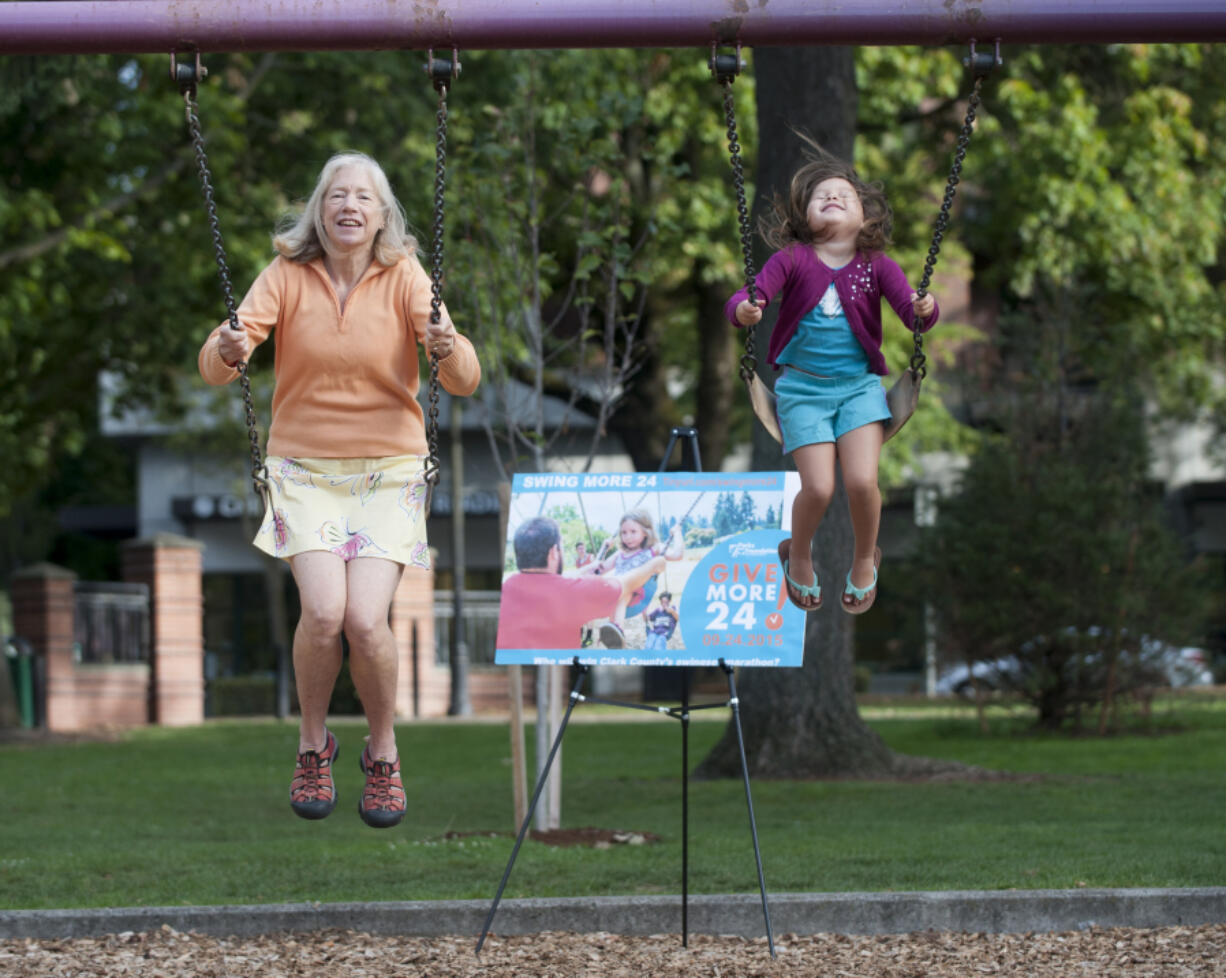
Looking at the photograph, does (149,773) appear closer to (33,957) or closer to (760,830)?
(760,830)

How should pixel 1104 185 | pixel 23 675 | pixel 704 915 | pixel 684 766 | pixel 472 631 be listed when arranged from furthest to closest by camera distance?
1. pixel 472 631
2. pixel 23 675
3. pixel 1104 185
4. pixel 704 915
5. pixel 684 766

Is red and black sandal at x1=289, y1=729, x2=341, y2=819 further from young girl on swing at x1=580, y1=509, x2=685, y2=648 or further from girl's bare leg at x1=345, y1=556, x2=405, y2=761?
young girl on swing at x1=580, y1=509, x2=685, y2=648

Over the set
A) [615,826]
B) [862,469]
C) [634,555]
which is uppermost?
[862,469]

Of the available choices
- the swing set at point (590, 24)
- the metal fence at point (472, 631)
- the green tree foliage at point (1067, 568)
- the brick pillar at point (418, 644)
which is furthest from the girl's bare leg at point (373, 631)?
the metal fence at point (472, 631)

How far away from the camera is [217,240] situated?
4.89m

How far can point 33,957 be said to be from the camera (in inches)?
245

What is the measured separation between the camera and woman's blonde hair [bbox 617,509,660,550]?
738 centimetres

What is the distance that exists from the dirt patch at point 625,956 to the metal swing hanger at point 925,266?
2165 mm

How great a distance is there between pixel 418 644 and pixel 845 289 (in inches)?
845

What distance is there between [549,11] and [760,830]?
5599 mm

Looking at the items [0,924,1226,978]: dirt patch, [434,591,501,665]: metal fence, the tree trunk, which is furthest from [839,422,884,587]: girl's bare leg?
[434,591,501,665]: metal fence

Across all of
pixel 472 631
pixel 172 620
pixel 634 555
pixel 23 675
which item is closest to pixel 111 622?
pixel 172 620

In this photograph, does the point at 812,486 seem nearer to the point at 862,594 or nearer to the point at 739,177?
the point at 862,594

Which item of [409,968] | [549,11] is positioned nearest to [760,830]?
[409,968]
